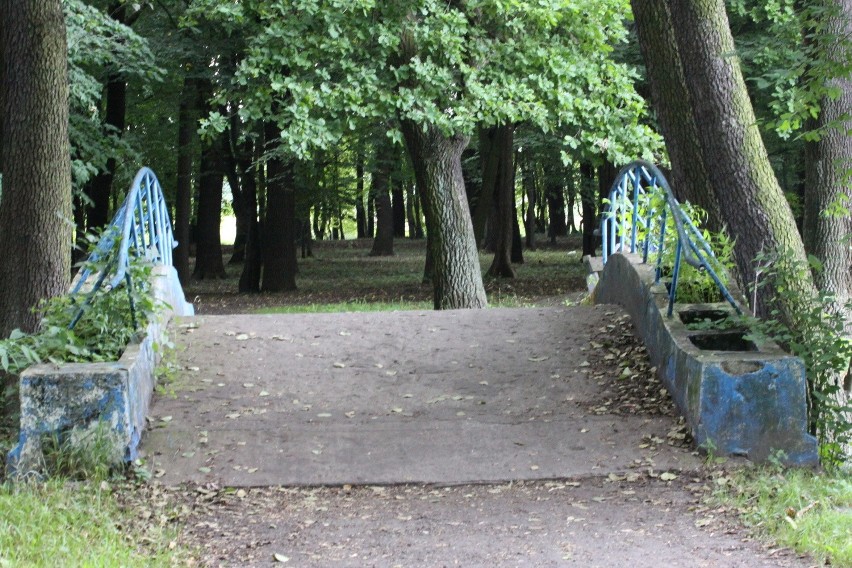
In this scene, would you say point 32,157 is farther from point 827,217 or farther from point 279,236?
point 279,236

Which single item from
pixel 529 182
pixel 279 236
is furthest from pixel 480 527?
pixel 529 182

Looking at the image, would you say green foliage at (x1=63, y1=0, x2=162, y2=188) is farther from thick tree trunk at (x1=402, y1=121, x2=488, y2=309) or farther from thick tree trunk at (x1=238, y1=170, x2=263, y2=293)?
thick tree trunk at (x1=238, y1=170, x2=263, y2=293)

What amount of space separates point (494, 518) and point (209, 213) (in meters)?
20.9

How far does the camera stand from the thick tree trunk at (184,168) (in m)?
20.5

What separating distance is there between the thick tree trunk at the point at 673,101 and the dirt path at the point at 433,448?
139cm

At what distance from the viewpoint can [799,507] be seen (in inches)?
206

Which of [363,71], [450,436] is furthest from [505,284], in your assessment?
[450,436]

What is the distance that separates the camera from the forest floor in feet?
15.8

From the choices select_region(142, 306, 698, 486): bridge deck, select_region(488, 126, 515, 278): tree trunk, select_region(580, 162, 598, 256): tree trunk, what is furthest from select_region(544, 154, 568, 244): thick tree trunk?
select_region(142, 306, 698, 486): bridge deck

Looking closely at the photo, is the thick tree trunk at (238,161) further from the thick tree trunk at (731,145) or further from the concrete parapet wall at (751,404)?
the concrete parapet wall at (751,404)

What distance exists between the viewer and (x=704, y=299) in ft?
25.0

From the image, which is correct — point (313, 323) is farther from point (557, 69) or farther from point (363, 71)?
point (557, 69)

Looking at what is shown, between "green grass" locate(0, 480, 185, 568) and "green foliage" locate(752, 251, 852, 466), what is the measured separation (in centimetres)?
416

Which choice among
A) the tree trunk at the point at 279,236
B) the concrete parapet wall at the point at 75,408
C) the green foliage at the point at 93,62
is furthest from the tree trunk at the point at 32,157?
the tree trunk at the point at 279,236
